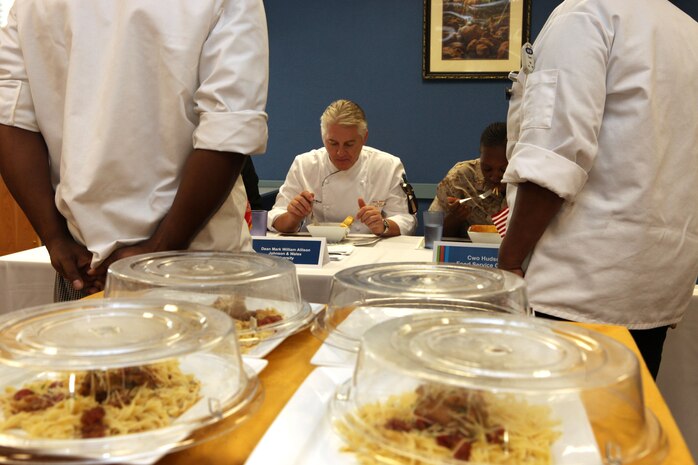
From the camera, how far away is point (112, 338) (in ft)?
2.14

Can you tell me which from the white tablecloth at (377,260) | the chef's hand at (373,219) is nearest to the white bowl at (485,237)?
the white tablecloth at (377,260)

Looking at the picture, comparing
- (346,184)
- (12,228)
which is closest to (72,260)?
(346,184)

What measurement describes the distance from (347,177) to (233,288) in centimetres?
274

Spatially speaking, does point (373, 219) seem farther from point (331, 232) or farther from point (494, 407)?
point (494, 407)

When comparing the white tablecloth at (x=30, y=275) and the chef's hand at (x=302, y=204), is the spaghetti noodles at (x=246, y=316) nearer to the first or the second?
the white tablecloth at (x=30, y=275)

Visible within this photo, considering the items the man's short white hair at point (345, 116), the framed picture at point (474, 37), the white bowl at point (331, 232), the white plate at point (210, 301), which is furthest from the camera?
the framed picture at point (474, 37)

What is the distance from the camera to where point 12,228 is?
4449 millimetres

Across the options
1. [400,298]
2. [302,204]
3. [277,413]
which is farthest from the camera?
[302,204]

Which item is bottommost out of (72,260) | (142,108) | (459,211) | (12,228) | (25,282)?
(12,228)

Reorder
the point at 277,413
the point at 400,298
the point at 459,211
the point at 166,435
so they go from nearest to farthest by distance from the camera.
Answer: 1. the point at 166,435
2. the point at 277,413
3. the point at 400,298
4. the point at 459,211

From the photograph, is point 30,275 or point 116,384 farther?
point 30,275

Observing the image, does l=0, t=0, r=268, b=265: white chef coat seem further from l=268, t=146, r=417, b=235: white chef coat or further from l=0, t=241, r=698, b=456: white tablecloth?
l=268, t=146, r=417, b=235: white chef coat

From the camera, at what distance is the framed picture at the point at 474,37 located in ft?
13.9

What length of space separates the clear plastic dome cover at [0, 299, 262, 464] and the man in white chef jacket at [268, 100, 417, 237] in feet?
8.14
